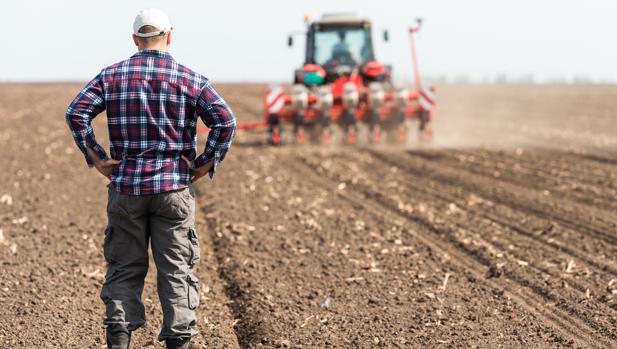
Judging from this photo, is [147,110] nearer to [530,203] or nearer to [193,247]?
[193,247]

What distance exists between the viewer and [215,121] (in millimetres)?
3969

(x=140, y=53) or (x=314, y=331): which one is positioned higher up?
(x=140, y=53)

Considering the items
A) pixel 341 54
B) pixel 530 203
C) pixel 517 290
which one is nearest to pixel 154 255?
pixel 517 290

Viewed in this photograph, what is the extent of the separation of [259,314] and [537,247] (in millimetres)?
2925

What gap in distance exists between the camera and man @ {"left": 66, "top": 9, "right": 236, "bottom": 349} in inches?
152

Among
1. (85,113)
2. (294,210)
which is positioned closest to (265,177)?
(294,210)

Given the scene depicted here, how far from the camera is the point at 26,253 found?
684cm

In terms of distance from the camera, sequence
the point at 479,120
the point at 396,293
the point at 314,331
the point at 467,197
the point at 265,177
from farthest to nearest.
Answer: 1. the point at 479,120
2. the point at 265,177
3. the point at 467,197
4. the point at 396,293
5. the point at 314,331

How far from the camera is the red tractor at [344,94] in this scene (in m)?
15.4

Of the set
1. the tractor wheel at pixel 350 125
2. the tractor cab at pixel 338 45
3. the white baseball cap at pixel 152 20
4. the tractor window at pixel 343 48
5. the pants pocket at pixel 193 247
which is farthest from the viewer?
the tractor window at pixel 343 48

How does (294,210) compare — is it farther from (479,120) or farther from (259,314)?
(479,120)

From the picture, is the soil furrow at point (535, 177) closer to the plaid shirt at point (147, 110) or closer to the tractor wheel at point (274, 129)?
the tractor wheel at point (274, 129)

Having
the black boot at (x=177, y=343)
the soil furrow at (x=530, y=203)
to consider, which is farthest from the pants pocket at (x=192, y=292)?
the soil furrow at (x=530, y=203)

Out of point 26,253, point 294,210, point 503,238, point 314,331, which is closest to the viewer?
point 314,331
